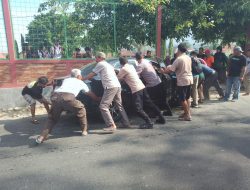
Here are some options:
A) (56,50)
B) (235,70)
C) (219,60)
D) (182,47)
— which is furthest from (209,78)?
(56,50)

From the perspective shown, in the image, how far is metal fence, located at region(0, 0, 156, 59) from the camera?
348 inches

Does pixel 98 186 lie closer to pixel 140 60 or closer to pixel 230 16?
pixel 140 60

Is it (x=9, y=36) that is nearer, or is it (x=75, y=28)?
(x=9, y=36)

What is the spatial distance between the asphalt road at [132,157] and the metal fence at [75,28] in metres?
3.06

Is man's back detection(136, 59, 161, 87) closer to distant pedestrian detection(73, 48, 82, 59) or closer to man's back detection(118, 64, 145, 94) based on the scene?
man's back detection(118, 64, 145, 94)

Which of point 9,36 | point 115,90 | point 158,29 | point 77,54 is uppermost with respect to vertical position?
point 158,29

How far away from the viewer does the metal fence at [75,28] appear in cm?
884

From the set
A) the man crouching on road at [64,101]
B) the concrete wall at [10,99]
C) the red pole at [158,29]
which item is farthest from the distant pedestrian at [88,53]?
the man crouching on road at [64,101]

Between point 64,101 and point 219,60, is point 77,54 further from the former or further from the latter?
point 219,60

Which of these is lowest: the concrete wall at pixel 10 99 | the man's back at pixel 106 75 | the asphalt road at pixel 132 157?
the asphalt road at pixel 132 157

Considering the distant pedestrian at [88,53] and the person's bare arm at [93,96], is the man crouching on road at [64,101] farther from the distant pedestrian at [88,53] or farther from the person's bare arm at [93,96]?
the distant pedestrian at [88,53]

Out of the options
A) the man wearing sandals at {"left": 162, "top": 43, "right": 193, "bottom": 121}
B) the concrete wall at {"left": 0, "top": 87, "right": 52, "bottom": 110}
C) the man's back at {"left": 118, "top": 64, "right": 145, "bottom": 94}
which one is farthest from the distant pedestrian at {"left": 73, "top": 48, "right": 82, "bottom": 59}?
the man wearing sandals at {"left": 162, "top": 43, "right": 193, "bottom": 121}

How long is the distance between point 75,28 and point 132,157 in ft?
19.4

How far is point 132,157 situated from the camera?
15.8 feet
